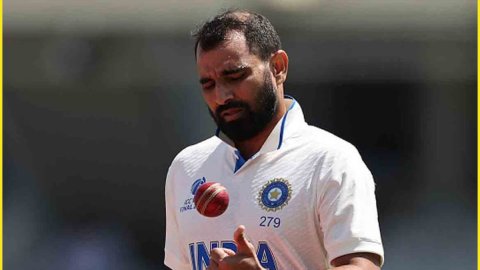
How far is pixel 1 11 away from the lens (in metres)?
8.87

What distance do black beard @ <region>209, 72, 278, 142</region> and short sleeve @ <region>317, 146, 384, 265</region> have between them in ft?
0.98

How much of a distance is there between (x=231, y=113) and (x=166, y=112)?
19.5ft

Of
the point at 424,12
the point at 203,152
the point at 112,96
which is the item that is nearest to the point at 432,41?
the point at 424,12

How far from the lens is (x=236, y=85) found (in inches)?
113

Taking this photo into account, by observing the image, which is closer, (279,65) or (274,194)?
(274,194)

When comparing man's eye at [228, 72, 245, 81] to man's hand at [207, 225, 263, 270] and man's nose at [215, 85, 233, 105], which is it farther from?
man's hand at [207, 225, 263, 270]

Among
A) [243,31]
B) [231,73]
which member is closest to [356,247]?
[231,73]

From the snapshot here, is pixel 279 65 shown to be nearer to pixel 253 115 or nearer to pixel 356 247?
pixel 253 115

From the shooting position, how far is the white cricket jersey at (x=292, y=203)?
8.86 ft

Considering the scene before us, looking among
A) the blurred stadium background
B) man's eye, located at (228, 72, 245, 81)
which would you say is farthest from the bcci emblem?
the blurred stadium background

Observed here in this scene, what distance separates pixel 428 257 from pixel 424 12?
96.7 inches

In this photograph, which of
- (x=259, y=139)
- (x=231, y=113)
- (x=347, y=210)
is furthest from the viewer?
(x=259, y=139)

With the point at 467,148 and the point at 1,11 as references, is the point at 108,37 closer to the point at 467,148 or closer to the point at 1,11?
the point at 1,11

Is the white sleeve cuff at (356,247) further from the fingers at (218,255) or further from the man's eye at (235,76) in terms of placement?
the man's eye at (235,76)
